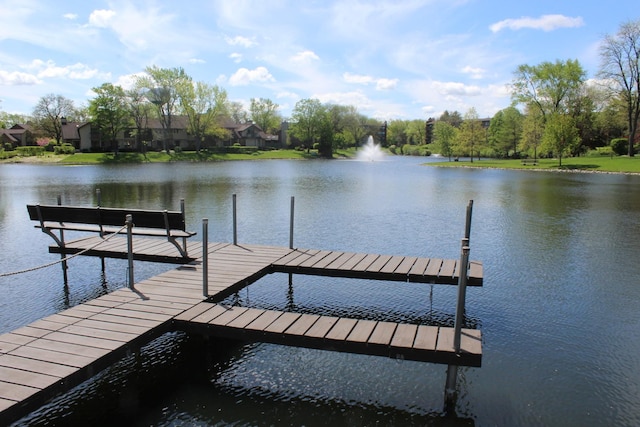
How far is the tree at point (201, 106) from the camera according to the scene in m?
91.2

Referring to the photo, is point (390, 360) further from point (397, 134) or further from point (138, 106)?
point (397, 134)

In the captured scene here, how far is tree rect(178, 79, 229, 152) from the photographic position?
9119 centimetres

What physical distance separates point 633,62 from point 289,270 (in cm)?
7205

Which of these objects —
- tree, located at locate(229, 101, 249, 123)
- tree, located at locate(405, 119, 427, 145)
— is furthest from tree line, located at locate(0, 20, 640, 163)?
tree, located at locate(405, 119, 427, 145)

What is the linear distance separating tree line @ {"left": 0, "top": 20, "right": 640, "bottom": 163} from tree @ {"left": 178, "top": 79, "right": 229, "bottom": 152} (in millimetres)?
192

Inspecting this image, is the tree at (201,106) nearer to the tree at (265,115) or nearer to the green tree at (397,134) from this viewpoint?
the tree at (265,115)

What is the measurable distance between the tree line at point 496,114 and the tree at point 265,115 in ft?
54.9

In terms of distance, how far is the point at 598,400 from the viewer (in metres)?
6.66

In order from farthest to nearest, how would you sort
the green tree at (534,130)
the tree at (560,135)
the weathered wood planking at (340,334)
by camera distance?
the green tree at (534,130), the tree at (560,135), the weathered wood planking at (340,334)

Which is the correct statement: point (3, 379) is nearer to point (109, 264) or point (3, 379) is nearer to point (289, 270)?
point (289, 270)

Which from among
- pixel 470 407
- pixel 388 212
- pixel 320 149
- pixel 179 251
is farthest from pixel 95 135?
pixel 470 407

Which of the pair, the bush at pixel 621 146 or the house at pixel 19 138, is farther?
the house at pixel 19 138

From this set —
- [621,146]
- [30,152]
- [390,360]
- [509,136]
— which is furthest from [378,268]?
[509,136]

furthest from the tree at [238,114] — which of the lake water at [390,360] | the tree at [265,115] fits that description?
the lake water at [390,360]
